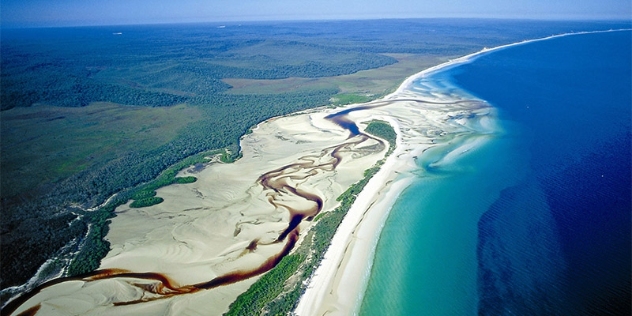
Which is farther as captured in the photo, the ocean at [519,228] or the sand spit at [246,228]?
the sand spit at [246,228]

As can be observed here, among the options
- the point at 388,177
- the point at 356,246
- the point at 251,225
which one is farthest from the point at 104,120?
the point at 356,246

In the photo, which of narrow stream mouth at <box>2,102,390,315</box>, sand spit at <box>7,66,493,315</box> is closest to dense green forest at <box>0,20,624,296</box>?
narrow stream mouth at <box>2,102,390,315</box>

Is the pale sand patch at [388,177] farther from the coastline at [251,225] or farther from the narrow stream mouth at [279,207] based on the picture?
the narrow stream mouth at [279,207]

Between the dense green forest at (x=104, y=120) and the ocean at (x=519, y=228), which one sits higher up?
the dense green forest at (x=104, y=120)

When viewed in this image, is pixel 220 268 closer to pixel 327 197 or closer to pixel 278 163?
pixel 327 197

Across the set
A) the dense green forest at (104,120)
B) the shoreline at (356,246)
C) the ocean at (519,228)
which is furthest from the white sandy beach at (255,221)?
the dense green forest at (104,120)

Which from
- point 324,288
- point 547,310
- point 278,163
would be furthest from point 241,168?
point 547,310
